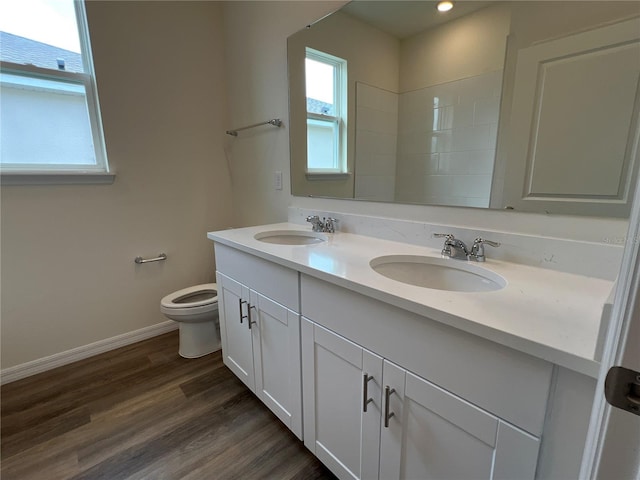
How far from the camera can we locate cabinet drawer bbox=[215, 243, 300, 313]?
1.15 m

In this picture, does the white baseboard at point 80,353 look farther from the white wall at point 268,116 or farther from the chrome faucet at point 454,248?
the chrome faucet at point 454,248

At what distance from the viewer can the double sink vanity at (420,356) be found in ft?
1.92

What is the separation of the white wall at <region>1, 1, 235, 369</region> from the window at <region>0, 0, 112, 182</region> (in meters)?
0.09

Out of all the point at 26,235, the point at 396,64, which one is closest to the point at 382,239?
the point at 396,64

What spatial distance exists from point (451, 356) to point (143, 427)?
58.7 inches

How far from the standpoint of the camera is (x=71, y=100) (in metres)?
1.78

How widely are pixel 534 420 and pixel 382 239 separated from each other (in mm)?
914

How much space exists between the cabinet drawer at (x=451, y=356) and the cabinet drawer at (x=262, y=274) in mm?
193

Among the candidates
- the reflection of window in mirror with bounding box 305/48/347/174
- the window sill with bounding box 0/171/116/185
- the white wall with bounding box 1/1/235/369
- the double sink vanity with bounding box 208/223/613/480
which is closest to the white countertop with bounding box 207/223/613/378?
the double sink vanity with bounding box 208/223/613/480

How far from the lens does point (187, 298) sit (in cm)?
214

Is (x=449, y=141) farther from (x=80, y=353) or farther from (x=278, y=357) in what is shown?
(x=80, y=353)

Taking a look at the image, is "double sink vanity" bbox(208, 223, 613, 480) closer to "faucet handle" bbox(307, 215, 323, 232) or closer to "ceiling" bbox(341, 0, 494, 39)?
"faucet handle" bbox(307, 215, 323, 232)

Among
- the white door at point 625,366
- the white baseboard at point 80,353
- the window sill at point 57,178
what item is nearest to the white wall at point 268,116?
the white door at point 625,366

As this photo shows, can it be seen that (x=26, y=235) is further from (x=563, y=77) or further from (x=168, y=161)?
(x=563, y=77)
